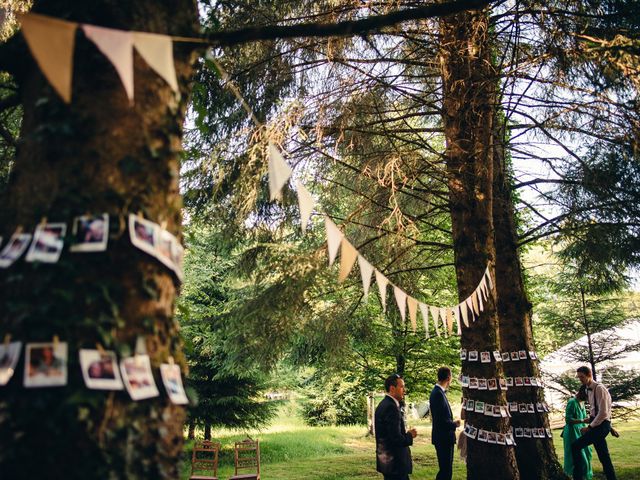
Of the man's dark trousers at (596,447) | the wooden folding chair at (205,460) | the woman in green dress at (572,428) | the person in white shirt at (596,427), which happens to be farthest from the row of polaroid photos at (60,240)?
the woman in green dress at (572,428)

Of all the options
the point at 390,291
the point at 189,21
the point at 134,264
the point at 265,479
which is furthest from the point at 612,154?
the point at 265,479

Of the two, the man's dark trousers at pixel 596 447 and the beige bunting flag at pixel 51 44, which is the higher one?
the beige bunting flag at pixel 51 44

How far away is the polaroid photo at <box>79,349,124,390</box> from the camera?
145 cm

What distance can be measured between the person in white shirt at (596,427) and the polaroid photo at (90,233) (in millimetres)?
6446

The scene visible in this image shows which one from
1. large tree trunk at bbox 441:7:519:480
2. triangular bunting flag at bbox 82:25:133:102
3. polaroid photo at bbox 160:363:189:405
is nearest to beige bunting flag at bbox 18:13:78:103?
triangular bunting flag at bbox 82:25:133:102

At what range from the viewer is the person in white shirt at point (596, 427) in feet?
20.0

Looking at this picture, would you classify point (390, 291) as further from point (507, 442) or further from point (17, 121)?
point (17, 121)

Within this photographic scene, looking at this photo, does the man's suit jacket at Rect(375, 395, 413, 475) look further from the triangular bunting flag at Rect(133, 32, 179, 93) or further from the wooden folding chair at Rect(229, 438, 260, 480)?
the triangular bunting flag at Rect(133, 32, 179, 93)

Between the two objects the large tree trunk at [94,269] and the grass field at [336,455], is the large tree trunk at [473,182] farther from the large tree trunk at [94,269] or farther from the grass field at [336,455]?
the large tree trunk at [94,269]

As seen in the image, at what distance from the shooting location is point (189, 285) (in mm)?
12375

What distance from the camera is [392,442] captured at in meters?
4.47

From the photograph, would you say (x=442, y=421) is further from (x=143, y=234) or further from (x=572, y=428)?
(x=143, y=234)

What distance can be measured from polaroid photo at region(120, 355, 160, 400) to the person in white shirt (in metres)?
6.21

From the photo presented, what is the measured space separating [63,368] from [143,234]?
483 millimetres
